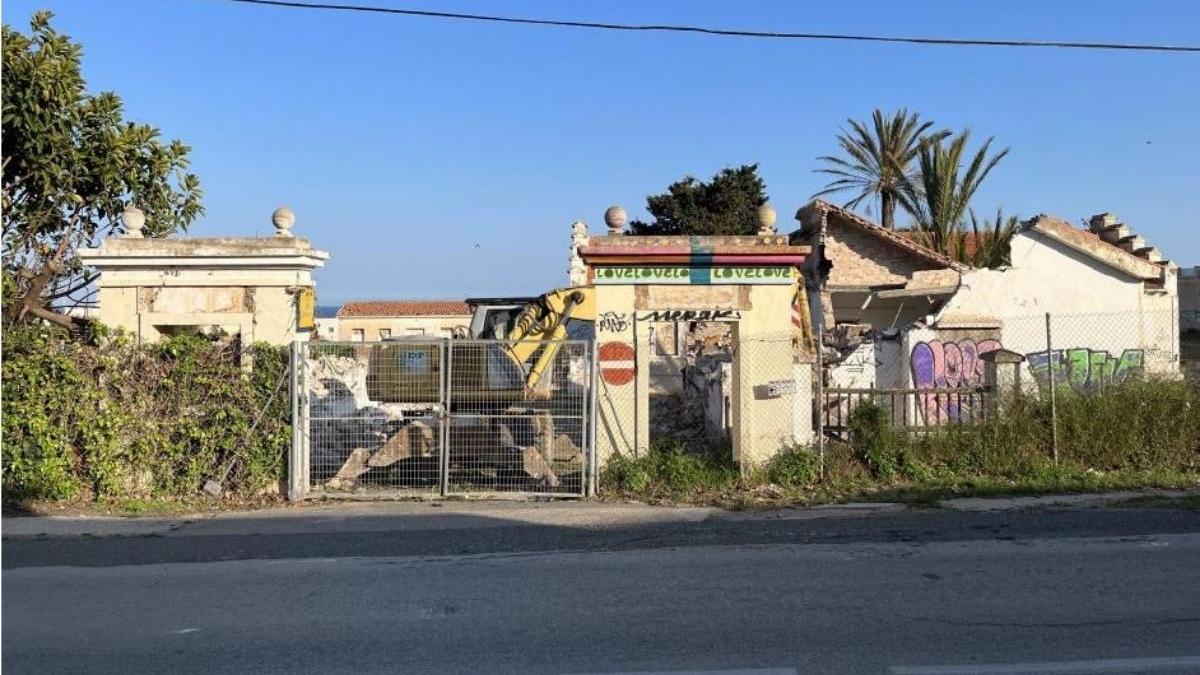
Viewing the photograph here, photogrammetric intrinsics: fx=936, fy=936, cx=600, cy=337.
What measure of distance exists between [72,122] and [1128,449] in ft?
50.2

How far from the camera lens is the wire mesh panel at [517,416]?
11.8m

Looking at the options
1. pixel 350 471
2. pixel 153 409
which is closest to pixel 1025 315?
pixel 350 471

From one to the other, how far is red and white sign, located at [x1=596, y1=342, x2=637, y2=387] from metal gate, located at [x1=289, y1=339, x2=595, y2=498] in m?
0.36

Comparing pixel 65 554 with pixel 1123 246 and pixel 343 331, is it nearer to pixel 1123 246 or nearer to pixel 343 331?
pixel 1123 246

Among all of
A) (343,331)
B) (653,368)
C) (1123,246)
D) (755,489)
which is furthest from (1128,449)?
(343,331)

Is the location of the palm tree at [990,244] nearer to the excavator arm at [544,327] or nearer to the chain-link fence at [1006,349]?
the chain-link fence at [1006,349]

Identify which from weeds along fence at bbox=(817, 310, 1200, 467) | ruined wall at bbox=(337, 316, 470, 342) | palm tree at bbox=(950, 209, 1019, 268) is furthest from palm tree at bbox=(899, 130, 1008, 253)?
ruined wall at bbox=(337, 316, 470, 342)

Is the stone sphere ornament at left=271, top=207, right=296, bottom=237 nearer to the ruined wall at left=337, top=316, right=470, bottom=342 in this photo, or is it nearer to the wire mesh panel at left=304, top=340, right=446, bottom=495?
the wire mesh panel at left=304, top=340, right=446, bottom=495

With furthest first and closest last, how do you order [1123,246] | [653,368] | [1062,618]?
[653,368], [1123,246], [1062,618]

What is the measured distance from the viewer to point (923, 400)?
45.0 ft

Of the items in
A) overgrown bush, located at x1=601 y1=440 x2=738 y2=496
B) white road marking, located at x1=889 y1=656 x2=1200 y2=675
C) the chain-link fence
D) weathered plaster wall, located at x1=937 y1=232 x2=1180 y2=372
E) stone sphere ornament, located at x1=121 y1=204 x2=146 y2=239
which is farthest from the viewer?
weathered plaster wall, located at x1=937 y1=232 x2=1180 y2=372

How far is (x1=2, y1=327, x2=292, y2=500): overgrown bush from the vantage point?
37.8ft

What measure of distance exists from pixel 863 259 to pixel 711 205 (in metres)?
20.9

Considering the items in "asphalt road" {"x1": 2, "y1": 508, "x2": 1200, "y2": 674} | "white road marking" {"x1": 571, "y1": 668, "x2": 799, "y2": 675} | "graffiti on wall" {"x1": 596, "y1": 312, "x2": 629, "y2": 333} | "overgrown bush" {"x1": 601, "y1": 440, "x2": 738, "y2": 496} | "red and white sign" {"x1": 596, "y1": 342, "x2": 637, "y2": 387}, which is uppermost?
"graffiti on wall" {"x1": 596, "y1": 312, "x2": 629, "y2": 333}
